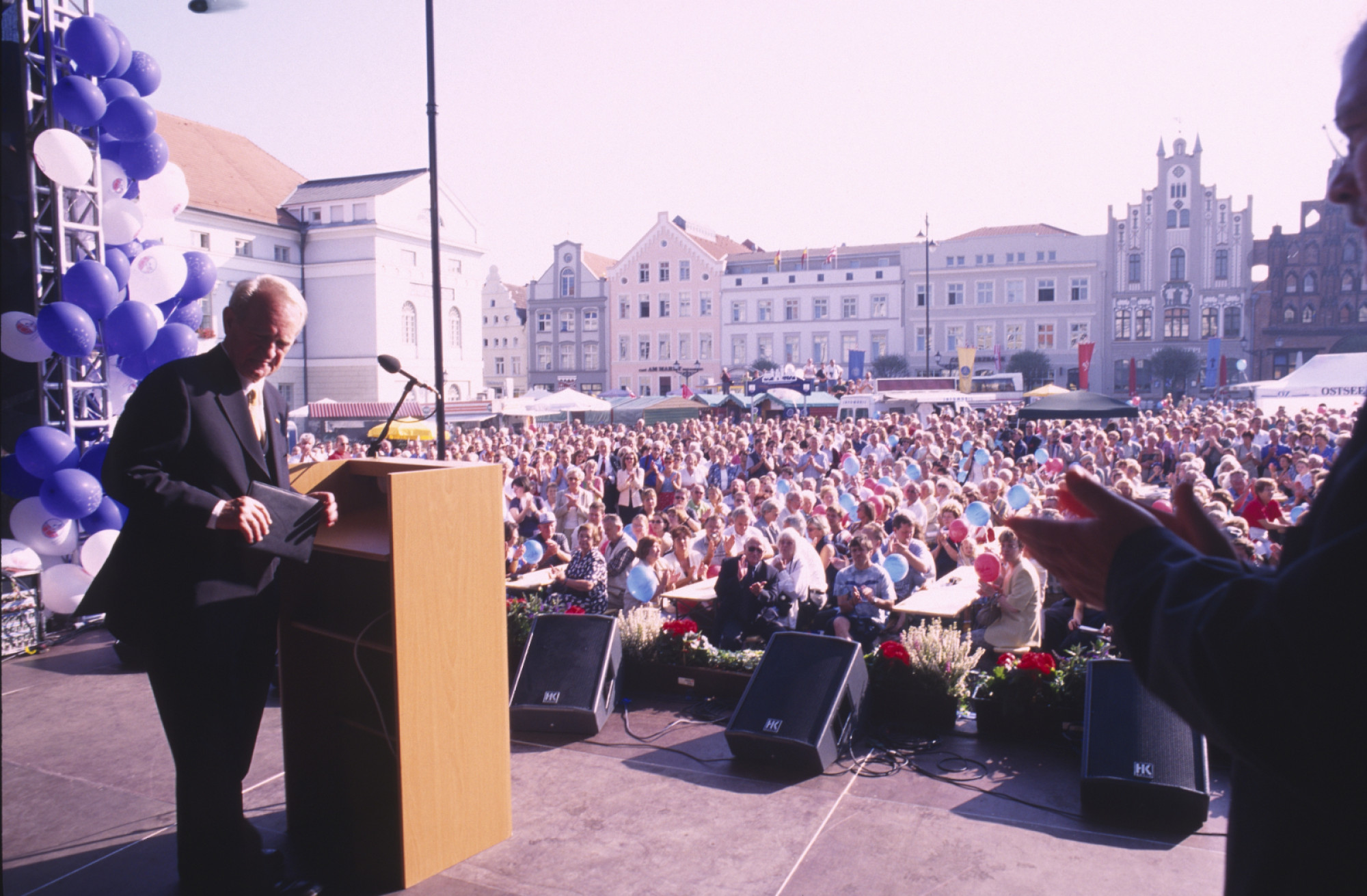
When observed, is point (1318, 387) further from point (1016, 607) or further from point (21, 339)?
point (21, 339)

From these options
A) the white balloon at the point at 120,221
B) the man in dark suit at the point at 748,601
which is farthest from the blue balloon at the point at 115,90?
the man in dark suit at the point at 748,601

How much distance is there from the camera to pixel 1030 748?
492cm

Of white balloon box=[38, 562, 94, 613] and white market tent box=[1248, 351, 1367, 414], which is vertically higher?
white market tent box=[1248, 351, 1367, 414]

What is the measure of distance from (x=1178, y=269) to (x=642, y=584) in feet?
187

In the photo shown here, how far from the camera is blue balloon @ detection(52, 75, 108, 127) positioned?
6020 millimetres

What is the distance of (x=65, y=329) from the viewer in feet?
19.6

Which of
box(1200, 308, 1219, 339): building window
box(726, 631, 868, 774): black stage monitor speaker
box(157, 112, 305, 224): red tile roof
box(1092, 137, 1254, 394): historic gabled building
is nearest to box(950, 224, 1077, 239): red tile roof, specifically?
box(1092, 137, 1254, 394): historic gabled building

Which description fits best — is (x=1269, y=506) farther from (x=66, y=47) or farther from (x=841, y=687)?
(x=66, y=47)

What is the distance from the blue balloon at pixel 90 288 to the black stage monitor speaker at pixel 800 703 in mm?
5285

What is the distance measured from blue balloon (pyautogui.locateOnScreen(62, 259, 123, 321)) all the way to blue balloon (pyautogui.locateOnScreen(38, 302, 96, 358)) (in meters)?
0.09

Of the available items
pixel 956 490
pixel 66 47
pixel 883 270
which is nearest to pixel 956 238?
pixel 883 270

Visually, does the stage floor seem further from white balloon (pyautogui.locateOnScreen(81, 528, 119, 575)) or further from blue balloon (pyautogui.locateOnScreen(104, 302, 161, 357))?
blue balloon (pyautogui.locateOnScreen(104, 302, 161, 357))

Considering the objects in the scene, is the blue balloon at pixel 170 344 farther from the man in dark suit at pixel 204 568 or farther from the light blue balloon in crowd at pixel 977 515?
the light blue balloon in crowd at pixel 977 515

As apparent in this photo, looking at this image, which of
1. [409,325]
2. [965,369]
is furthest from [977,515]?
[409,325]
